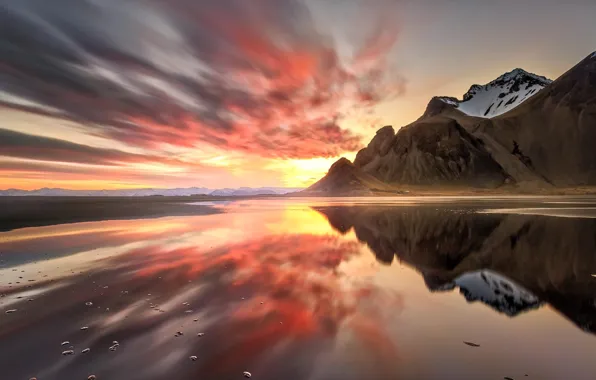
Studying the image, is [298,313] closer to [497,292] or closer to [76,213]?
[497,292]

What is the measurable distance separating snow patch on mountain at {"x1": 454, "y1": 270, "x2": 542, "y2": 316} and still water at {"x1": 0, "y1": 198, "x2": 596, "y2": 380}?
0.25 feet

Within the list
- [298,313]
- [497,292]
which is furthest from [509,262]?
[298,313]

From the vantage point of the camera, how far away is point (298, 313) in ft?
34.6

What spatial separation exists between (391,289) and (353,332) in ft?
16.5

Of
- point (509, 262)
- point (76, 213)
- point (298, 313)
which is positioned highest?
point (76, 213)

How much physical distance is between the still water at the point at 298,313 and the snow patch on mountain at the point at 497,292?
8 centimetres

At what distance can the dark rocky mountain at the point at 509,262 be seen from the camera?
469 inches

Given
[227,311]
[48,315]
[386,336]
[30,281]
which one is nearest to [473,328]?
[386,336]

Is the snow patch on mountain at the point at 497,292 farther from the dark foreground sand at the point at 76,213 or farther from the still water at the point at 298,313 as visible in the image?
the dark foreground sand at the point at 76,213

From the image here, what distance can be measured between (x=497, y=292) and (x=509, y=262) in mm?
6353

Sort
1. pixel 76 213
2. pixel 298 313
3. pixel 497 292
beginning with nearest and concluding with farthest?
pixel 298 313 → pixel 497 292 → pixel 76 213

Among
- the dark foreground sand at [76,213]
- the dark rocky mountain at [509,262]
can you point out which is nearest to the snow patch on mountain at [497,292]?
the dark rocky mountain at [509,262]

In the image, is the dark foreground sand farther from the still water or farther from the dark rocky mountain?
the dark rocky mountain

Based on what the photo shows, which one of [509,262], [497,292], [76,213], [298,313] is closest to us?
[298,313]
